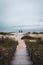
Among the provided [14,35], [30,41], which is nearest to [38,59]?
[30,41]

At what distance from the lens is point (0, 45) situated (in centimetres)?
730

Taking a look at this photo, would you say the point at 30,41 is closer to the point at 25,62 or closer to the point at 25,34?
the point at 25,34

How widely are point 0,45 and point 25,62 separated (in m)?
1.47

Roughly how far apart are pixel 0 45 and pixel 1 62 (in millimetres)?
2400

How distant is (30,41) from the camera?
8.11m

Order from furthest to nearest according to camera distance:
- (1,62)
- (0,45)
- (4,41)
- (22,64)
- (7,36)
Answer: (7,36), (4,41), (0,45), (22,64), (1,62)

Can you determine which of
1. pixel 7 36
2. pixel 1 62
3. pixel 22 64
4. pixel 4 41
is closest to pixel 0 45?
pixel 4 41

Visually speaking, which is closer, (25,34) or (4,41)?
(4,41)

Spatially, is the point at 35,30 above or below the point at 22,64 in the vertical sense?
above

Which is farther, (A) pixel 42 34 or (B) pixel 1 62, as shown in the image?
(A) pixel 42 34

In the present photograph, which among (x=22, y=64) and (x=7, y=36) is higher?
(x=7, y=36)

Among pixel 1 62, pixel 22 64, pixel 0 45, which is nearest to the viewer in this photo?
pixel 1 62

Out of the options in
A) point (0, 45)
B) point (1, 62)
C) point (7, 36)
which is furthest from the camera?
point (7, 36)

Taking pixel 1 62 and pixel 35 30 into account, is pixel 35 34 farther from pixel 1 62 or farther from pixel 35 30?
pixel 1 62
